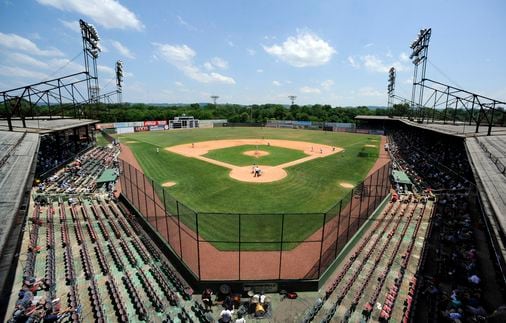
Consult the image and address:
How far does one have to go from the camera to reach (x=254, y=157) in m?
42.2

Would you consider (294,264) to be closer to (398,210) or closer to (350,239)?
(350,239)

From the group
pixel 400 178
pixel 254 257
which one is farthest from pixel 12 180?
pixel 400 178

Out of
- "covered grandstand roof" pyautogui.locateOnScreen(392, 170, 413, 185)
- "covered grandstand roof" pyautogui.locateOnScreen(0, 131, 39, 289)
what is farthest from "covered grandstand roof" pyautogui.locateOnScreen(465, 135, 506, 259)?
"covered grandstand roof" pyautogui.locateOnScreen(0, 131, 39, 289)

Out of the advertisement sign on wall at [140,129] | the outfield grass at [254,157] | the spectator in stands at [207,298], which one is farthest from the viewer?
the advertisement sign on wall at [140,129]

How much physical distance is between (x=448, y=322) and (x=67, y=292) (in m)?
16.5

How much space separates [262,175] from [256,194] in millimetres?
6631

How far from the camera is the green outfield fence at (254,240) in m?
13.5

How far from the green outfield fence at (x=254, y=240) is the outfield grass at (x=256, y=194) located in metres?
0.10

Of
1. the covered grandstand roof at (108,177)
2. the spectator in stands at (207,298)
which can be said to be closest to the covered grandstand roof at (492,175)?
the spectator in stands at (207,298)

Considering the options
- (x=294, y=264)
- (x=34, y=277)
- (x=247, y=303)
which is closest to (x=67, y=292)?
(x=34, y=277)

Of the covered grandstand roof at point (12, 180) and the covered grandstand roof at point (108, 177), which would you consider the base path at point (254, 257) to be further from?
the covered grandstand roof at point (108, 177)

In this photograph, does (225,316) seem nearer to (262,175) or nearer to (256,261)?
(256,261)

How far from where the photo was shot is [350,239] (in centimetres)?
1636

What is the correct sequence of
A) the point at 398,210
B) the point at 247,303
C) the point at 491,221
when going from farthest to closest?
1. the point at 398,210
2. the point at 247,303
3. the point at 491,221
